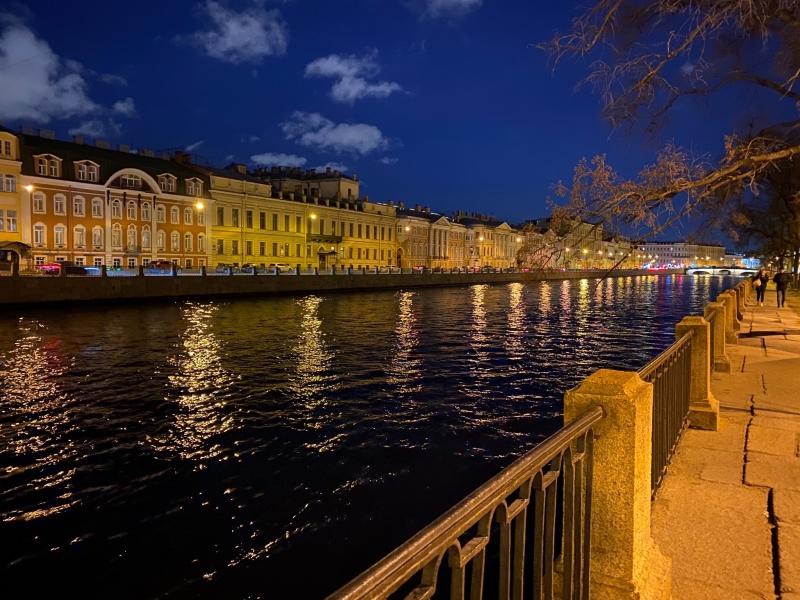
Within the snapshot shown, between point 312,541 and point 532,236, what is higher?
point 532,236

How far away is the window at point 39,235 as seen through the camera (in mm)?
50062

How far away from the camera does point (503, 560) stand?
2.43 m

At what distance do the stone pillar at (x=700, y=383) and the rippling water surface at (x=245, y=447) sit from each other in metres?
3.03

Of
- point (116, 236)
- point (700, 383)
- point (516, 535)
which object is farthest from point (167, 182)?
point (516, 535)

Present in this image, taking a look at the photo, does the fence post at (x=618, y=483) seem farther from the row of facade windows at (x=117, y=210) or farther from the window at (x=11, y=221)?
the row of facade windows at (x=117, y=210)

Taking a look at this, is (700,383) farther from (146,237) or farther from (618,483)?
(146,237)

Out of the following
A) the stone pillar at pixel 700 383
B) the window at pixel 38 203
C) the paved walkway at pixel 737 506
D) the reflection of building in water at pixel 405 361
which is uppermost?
the window at pixel 38 203

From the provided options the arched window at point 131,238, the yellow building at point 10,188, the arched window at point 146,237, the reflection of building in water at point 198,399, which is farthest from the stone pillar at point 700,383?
the arched window at point 146,237

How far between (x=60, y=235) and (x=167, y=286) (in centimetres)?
1697

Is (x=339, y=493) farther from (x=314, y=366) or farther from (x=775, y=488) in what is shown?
(x=314, y=366)

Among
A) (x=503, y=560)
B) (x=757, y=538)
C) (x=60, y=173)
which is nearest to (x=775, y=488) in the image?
(x=757, y=538)

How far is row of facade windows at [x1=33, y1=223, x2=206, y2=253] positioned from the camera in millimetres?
50656

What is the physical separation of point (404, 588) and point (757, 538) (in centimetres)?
351

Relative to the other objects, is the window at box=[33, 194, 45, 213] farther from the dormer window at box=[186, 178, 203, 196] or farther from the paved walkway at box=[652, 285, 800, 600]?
the paved walkway at box=[652, 285, 800, 600]
